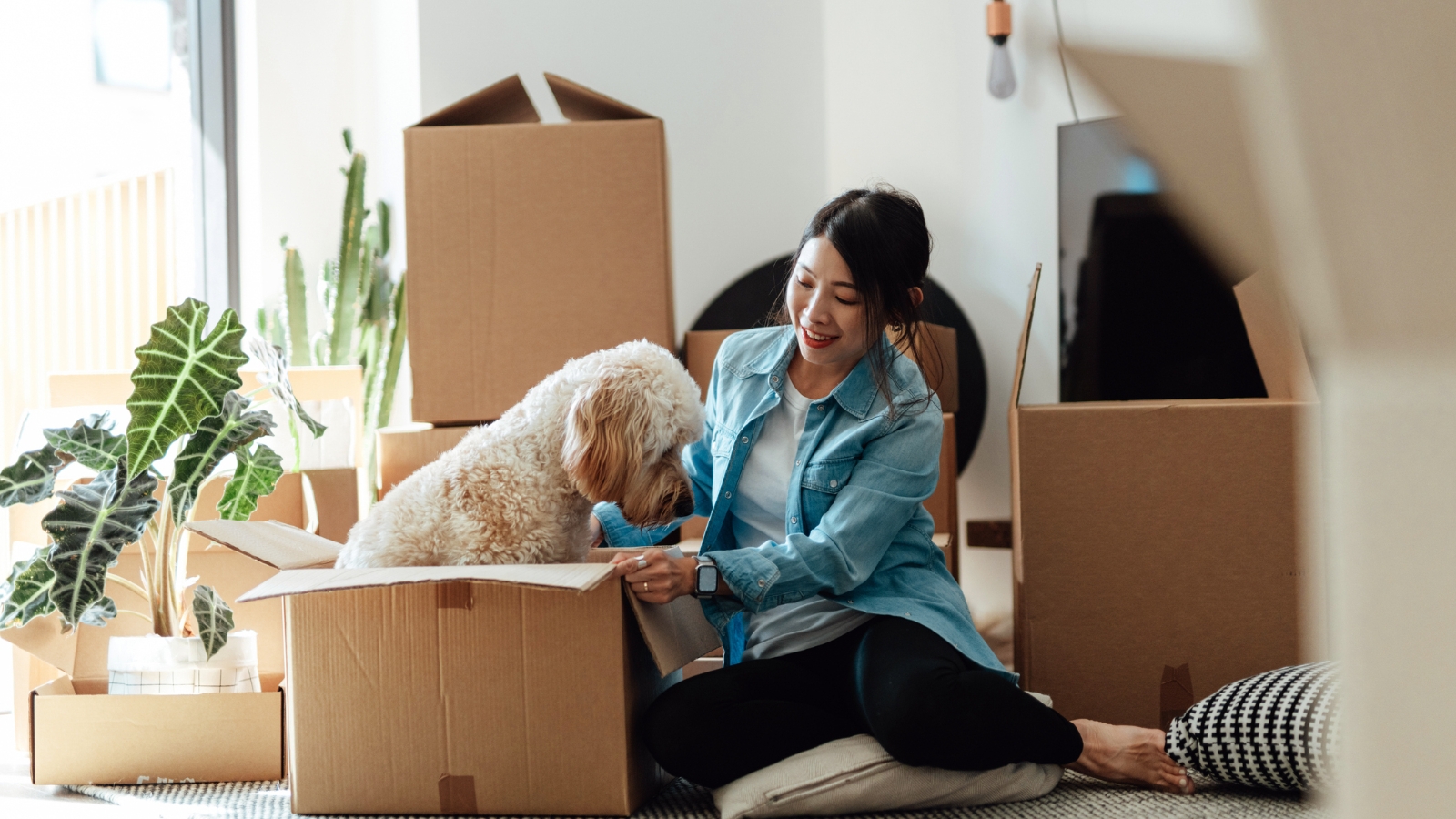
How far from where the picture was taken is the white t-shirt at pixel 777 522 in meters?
1.45

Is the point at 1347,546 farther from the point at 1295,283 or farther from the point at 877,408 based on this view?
the point at 877,408

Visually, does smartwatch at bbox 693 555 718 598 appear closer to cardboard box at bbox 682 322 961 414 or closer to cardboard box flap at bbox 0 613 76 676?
cardboard box at bbox 682 322 961 414

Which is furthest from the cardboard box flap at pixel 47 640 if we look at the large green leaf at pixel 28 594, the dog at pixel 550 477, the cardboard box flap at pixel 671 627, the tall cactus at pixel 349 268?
the tall cactus at pixel 349 268

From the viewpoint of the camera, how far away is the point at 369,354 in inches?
103

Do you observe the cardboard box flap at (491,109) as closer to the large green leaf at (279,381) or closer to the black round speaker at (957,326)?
the large green leaf at (279,381)

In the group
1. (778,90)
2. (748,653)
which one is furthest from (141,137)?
(748,653)

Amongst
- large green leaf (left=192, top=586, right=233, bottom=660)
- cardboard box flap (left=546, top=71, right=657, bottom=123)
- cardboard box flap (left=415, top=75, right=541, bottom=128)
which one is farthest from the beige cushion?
cardboard box flap (left=415, top=75, right=541, bottom=128)

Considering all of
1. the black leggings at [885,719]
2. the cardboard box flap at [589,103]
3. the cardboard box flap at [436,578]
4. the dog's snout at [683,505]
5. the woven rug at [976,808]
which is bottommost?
the woven rug at [976,808]

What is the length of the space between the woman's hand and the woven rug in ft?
0.89

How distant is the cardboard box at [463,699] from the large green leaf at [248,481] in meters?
0.36

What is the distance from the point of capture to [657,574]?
125 centimetres

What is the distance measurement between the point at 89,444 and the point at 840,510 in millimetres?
1047

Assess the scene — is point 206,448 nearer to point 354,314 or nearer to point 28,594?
point 28,594

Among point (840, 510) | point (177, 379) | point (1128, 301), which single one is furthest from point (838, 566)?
point (1128, 301)
